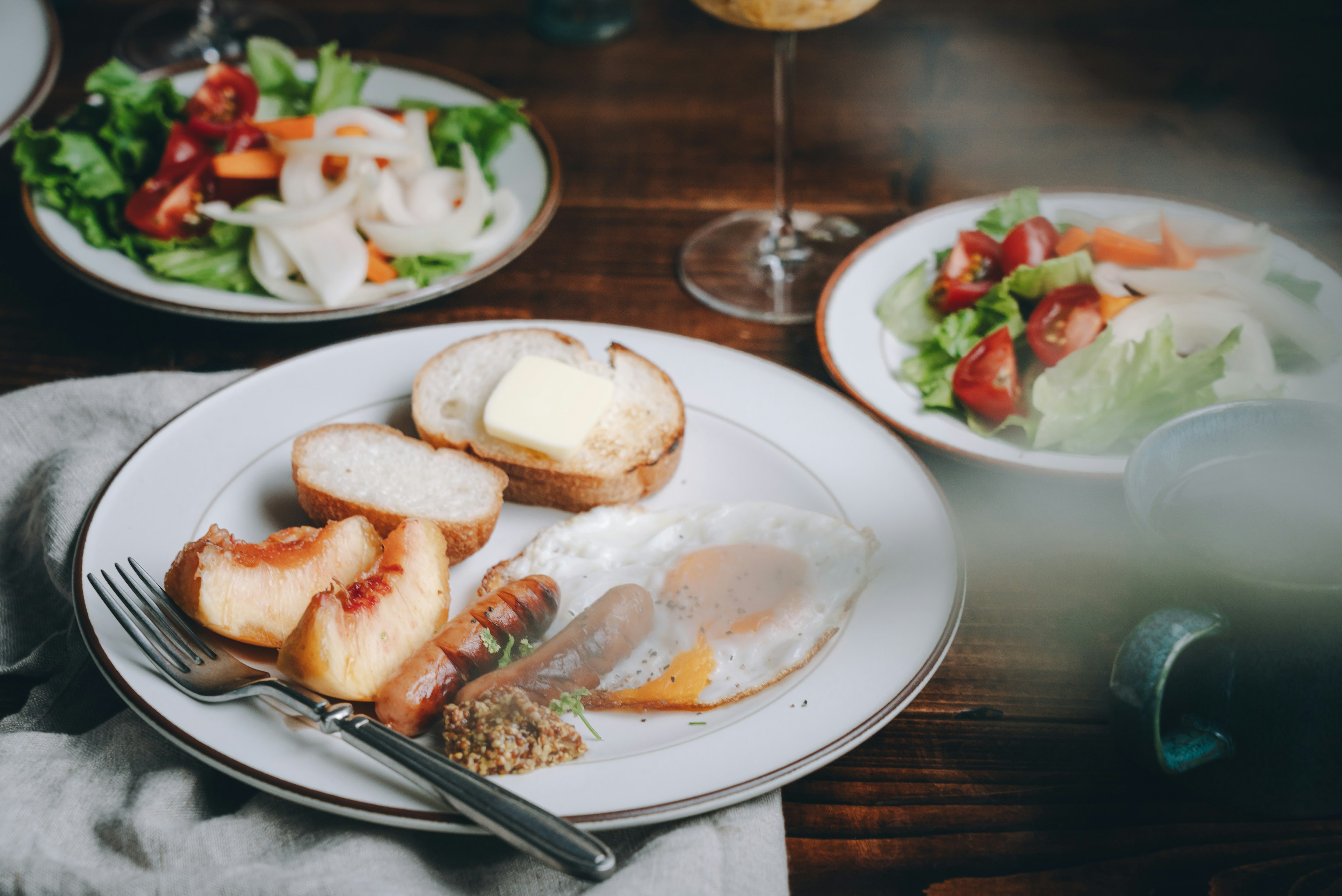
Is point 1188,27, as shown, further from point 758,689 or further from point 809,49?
point 758,689

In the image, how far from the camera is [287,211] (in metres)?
2.77

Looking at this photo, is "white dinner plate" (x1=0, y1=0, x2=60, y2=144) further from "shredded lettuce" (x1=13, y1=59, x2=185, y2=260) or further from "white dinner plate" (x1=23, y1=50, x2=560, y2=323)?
"white dinner plate" (x1=23, y1=50, x2=560, y2=323)

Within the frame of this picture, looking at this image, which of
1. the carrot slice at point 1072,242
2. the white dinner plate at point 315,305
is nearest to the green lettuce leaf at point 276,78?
the white dinner plate at point 315,305

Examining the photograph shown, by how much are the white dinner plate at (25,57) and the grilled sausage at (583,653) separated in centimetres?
257

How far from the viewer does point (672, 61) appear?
4.03m

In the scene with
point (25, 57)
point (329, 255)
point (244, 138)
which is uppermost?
point (25, 57)

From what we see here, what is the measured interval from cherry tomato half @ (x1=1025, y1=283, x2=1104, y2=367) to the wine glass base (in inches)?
22.3

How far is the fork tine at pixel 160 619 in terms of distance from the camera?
1695 millimetres

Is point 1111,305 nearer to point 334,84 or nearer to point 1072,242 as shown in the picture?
point 1072,242

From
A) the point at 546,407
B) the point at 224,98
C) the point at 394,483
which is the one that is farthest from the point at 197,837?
the point at 224,98

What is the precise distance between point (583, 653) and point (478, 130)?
217 centimetres

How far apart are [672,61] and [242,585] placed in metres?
3.00

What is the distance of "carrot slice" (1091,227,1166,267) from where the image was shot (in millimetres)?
2570

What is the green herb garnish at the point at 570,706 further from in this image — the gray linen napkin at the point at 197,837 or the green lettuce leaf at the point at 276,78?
the green lettuce leaf at the point at 276,78
